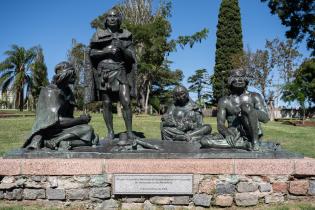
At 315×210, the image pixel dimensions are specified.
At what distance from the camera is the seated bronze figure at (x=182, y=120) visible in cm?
646

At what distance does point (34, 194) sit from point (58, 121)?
107 centimetres

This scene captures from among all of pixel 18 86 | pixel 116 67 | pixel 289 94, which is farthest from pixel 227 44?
pixel 116 67

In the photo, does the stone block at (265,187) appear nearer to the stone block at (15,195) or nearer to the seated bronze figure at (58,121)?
the seated bronze figure at (58,121)

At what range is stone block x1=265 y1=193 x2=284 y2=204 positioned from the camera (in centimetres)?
520

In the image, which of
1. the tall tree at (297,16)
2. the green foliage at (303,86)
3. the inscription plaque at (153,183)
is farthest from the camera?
the green foliage at (303,86)

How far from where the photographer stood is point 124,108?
6516mm

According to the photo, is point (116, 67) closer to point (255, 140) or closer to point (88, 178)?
point (88, 178)

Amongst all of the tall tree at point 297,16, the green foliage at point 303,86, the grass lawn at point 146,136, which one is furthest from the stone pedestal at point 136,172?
the green foliage at point 303,86

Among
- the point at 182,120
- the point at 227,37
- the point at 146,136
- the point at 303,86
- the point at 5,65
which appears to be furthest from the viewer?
the point at 227,37

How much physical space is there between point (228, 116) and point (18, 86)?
27.8 metres

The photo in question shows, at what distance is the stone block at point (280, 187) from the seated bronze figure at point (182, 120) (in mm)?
1586

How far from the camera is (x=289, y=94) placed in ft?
111

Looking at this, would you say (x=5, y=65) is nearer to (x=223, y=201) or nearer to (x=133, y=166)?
(x=133, y=166)

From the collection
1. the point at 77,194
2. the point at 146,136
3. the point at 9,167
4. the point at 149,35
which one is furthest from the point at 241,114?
the point at 149,35
